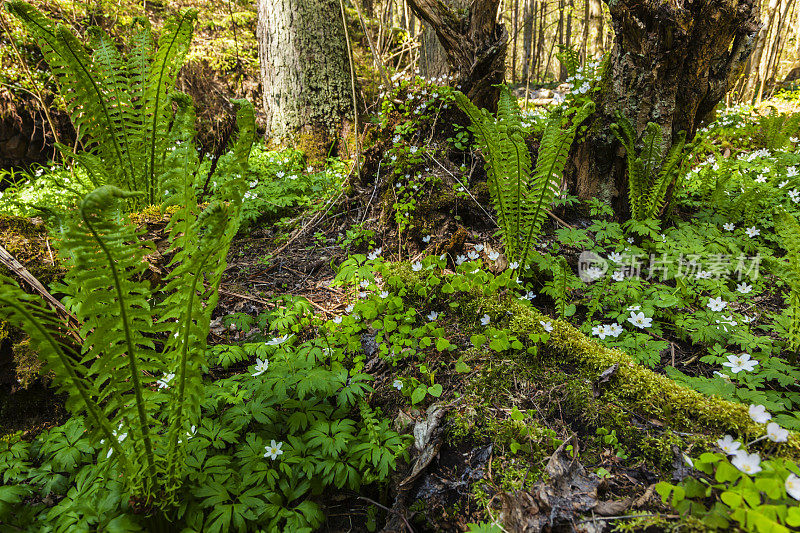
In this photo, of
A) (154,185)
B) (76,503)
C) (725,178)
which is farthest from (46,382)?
(725,178)

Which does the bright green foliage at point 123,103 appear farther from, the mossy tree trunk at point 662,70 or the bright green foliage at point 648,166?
the bright green foliage at point 648,166

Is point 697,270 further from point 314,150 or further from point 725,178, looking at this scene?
point 314,150

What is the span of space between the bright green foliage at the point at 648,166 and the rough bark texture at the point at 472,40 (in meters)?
1.19

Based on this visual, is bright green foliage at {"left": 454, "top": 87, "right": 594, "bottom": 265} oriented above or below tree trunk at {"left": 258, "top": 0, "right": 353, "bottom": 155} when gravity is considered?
below

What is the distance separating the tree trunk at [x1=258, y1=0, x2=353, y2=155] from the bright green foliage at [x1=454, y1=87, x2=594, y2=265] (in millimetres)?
2998

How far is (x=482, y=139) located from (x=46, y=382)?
9.71 feet

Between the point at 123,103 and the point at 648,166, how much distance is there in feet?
13.9

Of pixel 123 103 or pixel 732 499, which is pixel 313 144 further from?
pixel 732 499

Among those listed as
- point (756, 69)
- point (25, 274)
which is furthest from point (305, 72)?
point (756, 69)

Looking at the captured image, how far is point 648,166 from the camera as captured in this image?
3.12 meters

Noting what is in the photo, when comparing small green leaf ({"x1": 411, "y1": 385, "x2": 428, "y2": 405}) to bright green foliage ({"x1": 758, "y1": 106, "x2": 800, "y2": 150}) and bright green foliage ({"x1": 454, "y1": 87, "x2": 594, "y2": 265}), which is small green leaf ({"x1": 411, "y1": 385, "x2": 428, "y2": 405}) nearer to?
bright green foliage ({"x1": 454, "y1": 87, "x2": 594, "y2": 265})

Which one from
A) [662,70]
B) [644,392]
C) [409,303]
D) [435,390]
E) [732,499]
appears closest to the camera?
[732,499]

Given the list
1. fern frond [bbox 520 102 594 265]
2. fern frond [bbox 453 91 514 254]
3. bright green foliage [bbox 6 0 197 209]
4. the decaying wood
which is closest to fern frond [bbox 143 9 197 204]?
bright green foliage [bbox 6 0 197 209]

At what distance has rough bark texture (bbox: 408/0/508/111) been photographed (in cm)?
338
